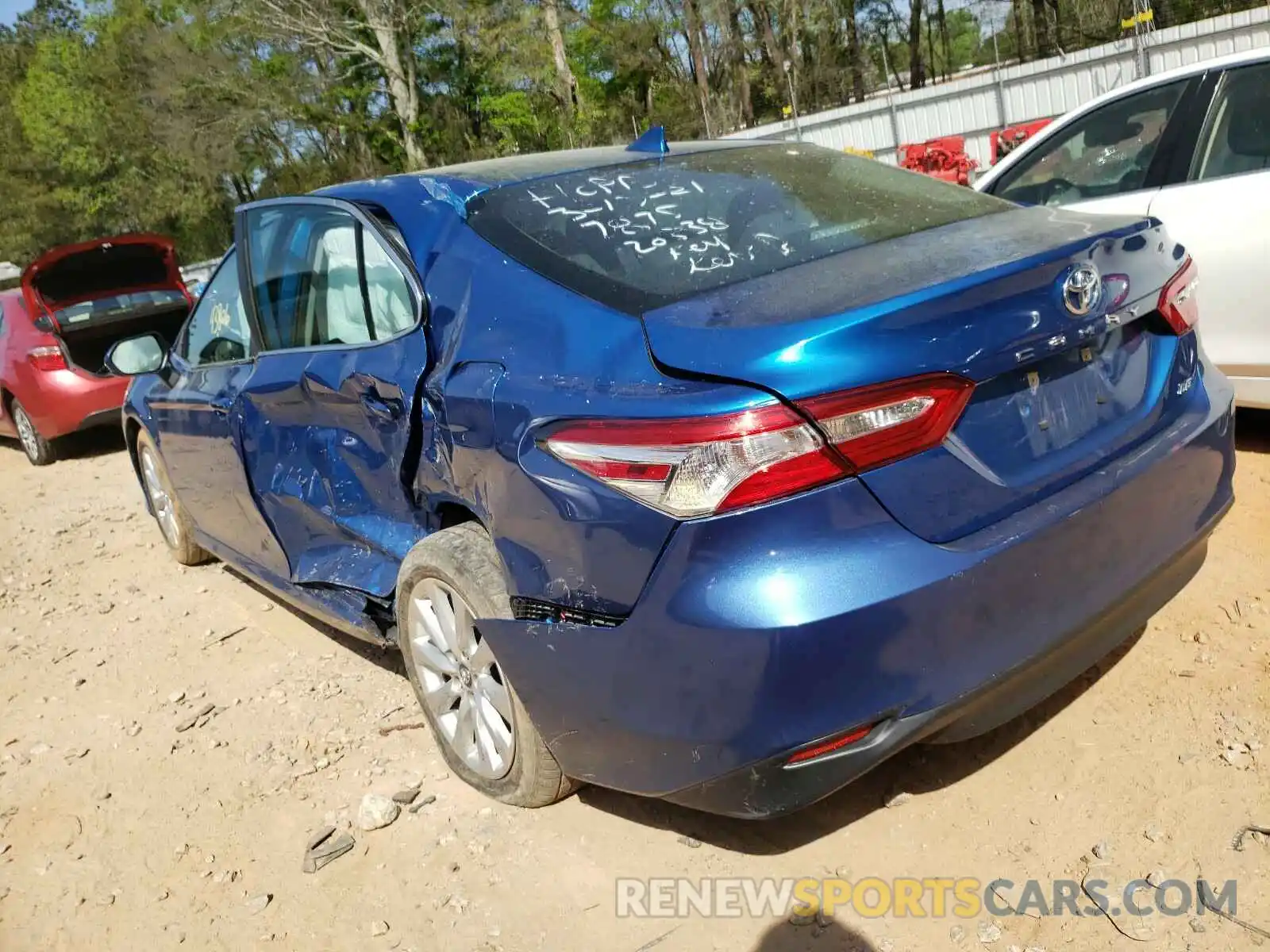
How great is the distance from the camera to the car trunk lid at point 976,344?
1.90 meters

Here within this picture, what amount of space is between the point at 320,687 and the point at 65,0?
57766 millimetres

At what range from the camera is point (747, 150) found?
3.18 metres

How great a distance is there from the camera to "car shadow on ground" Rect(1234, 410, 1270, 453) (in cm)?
431

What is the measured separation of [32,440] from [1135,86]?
8.90 metres

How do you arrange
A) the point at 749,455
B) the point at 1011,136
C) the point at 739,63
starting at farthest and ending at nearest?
the point at 739,63
the point at 1011,136
the point at 749,455

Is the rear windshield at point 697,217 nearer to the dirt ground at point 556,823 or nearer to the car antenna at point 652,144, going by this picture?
the car antenna at point 652,144

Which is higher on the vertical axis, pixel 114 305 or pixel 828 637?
pixel 114 305

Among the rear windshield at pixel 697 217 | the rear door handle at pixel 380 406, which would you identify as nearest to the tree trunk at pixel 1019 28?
the rear windshield at pixel 697 217

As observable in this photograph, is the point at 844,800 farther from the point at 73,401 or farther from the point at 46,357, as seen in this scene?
the point at 46,357

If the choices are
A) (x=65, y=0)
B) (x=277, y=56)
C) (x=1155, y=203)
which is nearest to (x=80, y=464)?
(x=1155, y=203)

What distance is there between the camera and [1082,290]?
215 cm

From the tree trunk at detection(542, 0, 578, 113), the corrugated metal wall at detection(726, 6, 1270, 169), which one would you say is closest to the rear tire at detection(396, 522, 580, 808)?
the corrugated metal wall at detection(726, 6, 1270, 169)

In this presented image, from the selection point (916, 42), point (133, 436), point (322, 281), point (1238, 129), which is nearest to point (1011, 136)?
point (1238, 129)

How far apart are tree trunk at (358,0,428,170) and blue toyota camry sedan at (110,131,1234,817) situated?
28.7 m
